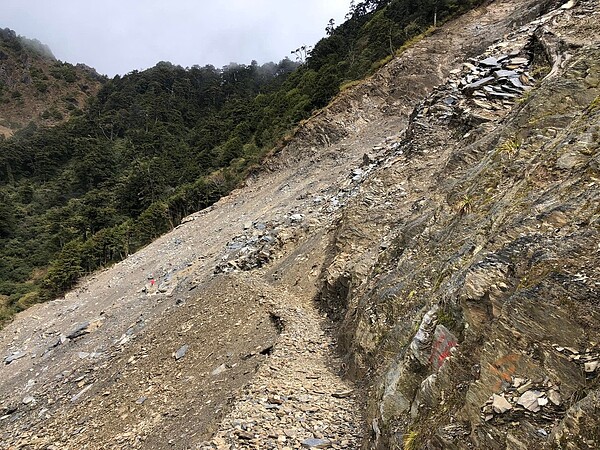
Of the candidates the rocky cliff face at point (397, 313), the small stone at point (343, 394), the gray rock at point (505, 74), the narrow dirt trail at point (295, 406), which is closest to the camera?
the rocky cliff face at point (397, 313)

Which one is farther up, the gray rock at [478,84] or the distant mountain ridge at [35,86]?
the distant mountain ridge at [35,86]

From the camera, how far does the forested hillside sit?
33406mm

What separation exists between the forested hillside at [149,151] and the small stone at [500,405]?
27475 millimetres

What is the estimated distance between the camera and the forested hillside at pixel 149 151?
110 ft

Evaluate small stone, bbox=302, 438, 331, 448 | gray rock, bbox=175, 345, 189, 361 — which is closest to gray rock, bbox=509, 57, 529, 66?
small stone, bbox=302, 438, 331, 448

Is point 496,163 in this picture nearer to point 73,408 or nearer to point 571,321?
point 571,321

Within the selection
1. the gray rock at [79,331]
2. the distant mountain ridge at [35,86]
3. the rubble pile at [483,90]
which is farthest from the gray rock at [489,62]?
the distant mountain ridge at [35,86]

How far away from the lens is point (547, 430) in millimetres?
2922

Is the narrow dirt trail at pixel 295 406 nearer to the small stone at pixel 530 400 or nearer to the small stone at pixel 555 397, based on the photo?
the small stone at pixel 530 400

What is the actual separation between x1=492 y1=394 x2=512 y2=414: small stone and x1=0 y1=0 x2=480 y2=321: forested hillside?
2748 centimetres

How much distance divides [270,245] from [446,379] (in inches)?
431

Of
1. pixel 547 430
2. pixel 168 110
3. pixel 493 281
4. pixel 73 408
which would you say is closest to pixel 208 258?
pixel 73 408

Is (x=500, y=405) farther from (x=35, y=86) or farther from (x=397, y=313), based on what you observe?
(x=35, y=86)

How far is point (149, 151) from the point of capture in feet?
228
